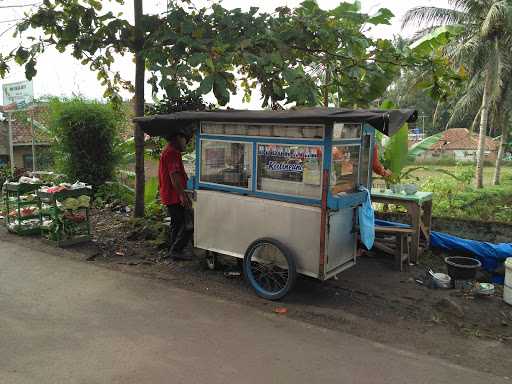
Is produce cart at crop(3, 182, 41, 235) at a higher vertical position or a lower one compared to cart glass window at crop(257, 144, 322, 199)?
lower

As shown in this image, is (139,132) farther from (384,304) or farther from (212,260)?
(384,304)

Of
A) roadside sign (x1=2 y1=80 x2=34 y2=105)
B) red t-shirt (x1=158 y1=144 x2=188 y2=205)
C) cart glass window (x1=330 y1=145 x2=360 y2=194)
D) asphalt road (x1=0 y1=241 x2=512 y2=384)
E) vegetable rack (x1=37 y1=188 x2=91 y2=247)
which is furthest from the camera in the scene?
roadside sign (x1=2 y1=80 x2=34 y2=105)

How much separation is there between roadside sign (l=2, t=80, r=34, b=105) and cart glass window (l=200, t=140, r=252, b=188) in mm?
8178

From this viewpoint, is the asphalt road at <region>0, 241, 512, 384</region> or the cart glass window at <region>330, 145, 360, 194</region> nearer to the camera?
the asphalt road at <region>0, 241, 512, 384</region>

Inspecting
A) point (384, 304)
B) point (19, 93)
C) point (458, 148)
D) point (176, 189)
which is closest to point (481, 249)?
point (384, 304)

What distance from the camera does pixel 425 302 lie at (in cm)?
516

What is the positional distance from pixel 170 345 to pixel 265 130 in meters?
2.53

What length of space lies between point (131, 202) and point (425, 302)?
6946mm

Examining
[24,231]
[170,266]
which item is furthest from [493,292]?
[24,231]

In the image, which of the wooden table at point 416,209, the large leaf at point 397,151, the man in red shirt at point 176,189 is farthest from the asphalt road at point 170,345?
the large leaf at point 397,151

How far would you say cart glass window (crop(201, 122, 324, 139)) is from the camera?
4934 millimetres

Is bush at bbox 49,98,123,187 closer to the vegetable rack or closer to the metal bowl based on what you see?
the vegetable rack

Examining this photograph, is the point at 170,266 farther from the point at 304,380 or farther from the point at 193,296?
the point at 304,380

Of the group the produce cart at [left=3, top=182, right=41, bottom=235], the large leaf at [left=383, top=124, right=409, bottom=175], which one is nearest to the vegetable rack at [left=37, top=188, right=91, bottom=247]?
the produce cart at [left=3, top=182, right=41, bottom=235]
